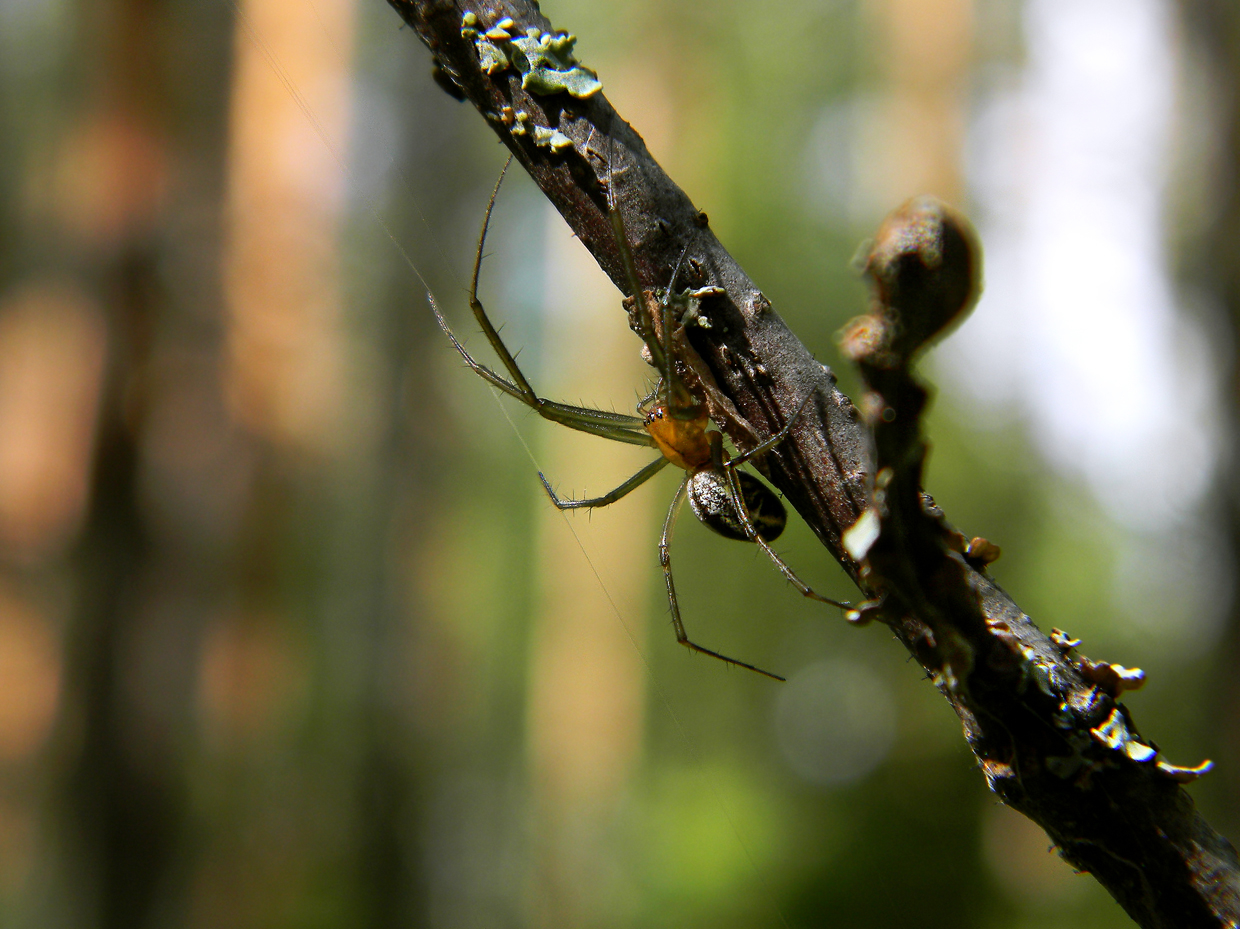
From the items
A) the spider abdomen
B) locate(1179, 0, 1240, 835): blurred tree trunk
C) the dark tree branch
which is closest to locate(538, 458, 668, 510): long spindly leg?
the spider abdomen

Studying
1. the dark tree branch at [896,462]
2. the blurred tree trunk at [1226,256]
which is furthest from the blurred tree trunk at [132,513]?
the blurred tree trunk at [1226,256]

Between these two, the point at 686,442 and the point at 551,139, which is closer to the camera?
the point at 551,139

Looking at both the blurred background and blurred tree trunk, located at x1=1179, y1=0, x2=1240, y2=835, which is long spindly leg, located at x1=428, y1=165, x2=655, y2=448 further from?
blurred tree trunk, located at x1=1179, y1=0, x2=1240, y2=835

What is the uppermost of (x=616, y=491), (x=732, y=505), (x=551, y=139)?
(x=551, y=139)

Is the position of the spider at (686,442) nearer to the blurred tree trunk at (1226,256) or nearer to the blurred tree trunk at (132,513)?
the blurred tree trunk at (132,513)

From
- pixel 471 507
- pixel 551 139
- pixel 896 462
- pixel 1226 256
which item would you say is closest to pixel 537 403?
pixel 551 139

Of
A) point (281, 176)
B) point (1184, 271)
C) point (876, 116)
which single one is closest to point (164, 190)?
point (281, 176)

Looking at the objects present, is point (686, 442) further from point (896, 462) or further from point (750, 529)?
point (896, 462)

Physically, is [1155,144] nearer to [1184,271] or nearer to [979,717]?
[1184,271]
